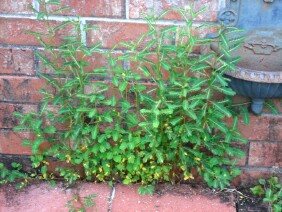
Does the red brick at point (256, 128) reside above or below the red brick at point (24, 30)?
below

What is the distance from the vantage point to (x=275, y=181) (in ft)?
7.20

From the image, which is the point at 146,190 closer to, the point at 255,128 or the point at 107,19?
the point at 255,128

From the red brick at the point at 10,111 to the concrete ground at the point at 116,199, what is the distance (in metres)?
0.31

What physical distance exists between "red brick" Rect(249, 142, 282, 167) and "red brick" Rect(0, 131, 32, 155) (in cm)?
109

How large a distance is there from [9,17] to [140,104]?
696 mm

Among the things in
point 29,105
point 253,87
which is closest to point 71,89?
point 29,105

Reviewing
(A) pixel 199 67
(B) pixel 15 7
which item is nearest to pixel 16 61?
(B) pixel 15 7

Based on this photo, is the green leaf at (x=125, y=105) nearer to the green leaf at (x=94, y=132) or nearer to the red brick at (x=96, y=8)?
the green leaf at (x=94, y=132)

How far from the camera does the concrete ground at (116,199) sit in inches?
81.7

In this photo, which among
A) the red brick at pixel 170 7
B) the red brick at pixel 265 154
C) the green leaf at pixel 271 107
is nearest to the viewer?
the red brick at pixel 170 7

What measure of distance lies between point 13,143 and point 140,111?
752 millimetres

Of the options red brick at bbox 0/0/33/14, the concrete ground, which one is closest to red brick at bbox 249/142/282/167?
the concrete ground

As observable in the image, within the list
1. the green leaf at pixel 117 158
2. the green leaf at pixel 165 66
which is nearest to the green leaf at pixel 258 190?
the green leaf at pixel 117 158

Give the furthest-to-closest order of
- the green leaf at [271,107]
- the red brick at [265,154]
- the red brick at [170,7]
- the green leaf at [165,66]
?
the red brick at [265,154], the green leaf at [271,107], the red brick at [170,7], the green leaf at [165,66]
